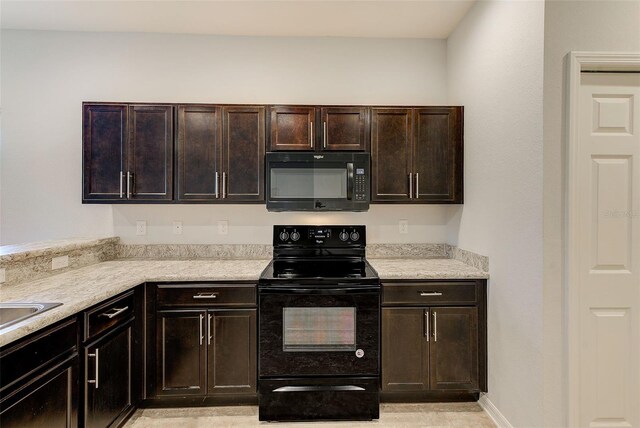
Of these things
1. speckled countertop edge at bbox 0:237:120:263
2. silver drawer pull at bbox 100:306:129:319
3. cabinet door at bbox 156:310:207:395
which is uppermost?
speckled countertop edge at bbox 0:237:120:263

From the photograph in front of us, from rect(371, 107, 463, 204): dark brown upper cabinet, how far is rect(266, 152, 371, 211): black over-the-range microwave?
0.16 meters

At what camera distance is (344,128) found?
2641 mm

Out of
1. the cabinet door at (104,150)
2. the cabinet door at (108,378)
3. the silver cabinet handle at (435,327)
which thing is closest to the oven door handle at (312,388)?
the silver cabinet handle at (435,327)

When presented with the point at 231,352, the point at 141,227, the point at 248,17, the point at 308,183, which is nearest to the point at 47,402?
the point at 231,352

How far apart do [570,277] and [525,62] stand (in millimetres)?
1198

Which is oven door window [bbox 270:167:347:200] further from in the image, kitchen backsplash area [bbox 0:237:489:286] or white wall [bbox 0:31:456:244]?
kitchen backsplash area [bbox 0:237:489:286]

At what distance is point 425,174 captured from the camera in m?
2.68

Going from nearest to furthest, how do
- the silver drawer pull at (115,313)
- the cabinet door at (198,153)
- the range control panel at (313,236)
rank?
the silver drawer pull at (115,313) → the cabinet door at (198,153) → the range control panel at (313,236)

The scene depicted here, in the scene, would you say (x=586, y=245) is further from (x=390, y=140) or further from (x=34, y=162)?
(x=34, y=162)

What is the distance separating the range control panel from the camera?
273 cm

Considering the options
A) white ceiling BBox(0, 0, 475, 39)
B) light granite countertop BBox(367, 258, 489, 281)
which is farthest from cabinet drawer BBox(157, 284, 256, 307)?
white ceiling BBox(0, 0, 475, 39)

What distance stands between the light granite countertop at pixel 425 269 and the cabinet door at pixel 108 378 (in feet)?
5.61

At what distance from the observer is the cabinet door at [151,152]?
2572 millimetres

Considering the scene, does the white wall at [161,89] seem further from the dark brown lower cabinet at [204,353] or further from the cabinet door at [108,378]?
the cabinet door at [108,378]
